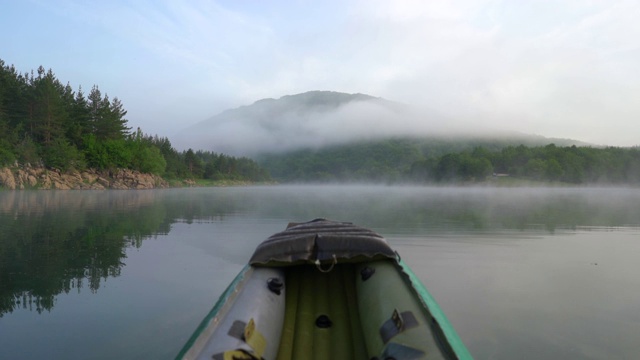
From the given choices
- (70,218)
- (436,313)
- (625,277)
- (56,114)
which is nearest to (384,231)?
(625,277)

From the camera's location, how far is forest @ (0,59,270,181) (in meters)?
54.7

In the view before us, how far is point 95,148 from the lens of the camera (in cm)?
6831

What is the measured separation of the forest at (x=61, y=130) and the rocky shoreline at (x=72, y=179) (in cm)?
99

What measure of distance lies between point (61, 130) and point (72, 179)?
7944 millimetres

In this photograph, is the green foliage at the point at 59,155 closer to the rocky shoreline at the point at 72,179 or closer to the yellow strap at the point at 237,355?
the rocky shoreline at the point at 72,179

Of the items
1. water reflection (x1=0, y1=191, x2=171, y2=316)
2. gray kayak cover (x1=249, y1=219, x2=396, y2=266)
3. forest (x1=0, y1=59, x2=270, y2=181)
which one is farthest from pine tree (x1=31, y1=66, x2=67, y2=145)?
gray kayak cover (x1=249, y1=219, x2=396, y2=266)

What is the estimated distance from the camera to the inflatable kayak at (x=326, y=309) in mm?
3391

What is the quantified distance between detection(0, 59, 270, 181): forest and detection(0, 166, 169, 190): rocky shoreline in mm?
987

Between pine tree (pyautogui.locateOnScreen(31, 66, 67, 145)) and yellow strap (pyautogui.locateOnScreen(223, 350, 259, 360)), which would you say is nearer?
yellow strap (pyautogui.locateOnScreen(223, 350, 259, 360))

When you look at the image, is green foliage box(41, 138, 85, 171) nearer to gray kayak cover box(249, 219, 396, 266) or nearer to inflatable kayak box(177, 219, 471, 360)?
inflatable kayak box(177, 219, 471, 360)

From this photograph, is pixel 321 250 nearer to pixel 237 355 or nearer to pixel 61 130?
pixel 237 355

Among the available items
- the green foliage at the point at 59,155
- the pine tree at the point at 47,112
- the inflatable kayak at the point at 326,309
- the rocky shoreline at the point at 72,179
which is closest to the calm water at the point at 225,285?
the inflatable kayak at the point at 326,309

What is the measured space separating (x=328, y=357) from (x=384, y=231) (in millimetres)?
11306

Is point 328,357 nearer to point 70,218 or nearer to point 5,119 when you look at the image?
point 70,218
